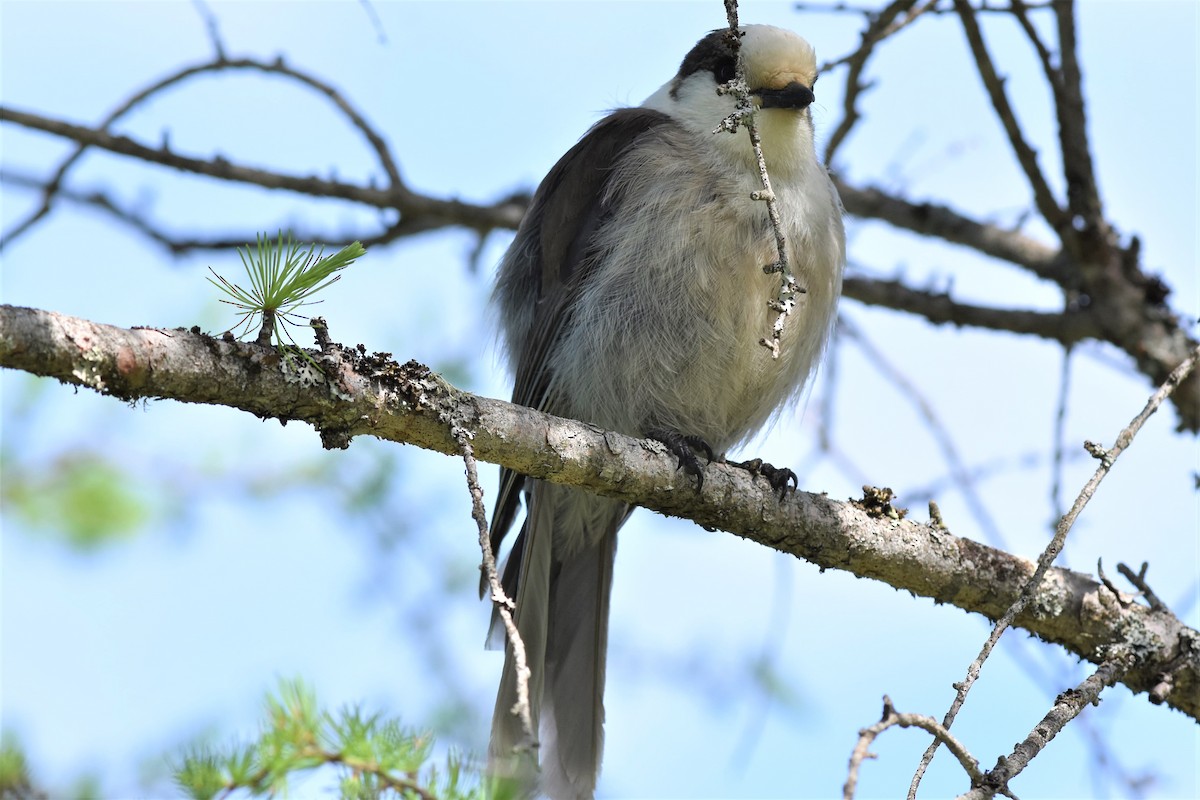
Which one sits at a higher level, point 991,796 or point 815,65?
point 815,65

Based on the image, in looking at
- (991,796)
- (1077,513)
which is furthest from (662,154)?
(991,796)

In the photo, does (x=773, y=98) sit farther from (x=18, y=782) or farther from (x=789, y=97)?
(x=18, y=782)

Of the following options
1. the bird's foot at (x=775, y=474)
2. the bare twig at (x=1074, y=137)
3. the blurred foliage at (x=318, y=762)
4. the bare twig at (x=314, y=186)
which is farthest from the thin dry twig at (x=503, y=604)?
the bare twig at (x=1074, y=137)

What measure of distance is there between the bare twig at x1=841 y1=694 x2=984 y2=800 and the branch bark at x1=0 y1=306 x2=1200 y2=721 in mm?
1049

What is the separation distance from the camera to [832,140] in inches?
166

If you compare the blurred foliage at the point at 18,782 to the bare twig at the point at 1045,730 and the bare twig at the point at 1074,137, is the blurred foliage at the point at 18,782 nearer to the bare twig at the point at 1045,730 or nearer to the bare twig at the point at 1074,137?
the bare twig at the point at 1045,730

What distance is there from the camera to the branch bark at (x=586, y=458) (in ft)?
6.63

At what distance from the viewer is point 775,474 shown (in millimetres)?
3209

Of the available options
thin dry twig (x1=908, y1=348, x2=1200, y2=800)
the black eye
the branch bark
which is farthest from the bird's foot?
the black eye

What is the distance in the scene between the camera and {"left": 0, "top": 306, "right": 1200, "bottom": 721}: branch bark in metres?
2.02

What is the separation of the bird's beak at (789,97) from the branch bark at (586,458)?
3.83 ft

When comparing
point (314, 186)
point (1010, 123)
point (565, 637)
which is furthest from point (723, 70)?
point (565, 637)

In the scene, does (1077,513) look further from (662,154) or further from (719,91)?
(662,154)

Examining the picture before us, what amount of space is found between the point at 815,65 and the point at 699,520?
1626 mm
